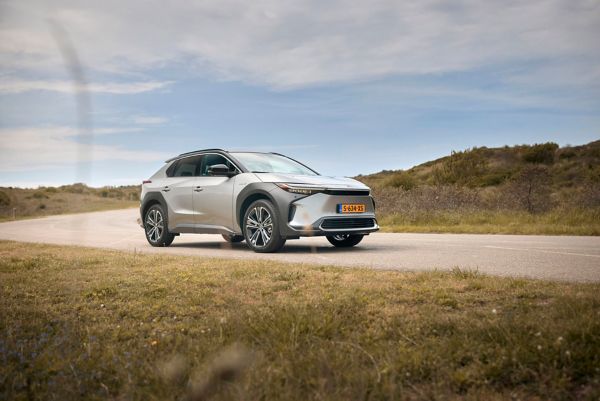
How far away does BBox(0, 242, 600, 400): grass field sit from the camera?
3.08m

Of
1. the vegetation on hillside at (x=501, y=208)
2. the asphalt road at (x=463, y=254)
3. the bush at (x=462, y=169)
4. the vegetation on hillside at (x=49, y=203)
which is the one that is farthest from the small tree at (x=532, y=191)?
the vegetation on hillside at (x=49, y=203)

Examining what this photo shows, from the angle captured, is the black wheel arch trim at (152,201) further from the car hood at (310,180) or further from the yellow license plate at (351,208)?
the yellow license plate at (351,208)

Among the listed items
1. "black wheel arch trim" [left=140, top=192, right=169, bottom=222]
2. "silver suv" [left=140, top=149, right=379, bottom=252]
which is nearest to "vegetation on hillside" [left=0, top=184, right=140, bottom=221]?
"black wheel arch trim" [left=140, top=192, right=169, bottom=222]

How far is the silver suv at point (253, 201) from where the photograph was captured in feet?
31.0

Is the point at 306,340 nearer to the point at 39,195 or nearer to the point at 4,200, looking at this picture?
the point at 4,200

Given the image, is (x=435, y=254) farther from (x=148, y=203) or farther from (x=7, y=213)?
(x=7, y=213)

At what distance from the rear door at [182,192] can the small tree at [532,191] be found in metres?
12.0

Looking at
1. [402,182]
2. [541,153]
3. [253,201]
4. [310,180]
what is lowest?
[253,201]

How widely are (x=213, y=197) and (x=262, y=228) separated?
55.5 inches

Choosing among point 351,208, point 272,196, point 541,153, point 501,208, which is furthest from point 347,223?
point 541,153

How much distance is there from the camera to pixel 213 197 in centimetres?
1084

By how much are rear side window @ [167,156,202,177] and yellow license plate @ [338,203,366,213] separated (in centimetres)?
343

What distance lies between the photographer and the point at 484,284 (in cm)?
531

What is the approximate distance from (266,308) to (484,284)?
80.8 inches
